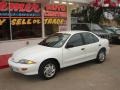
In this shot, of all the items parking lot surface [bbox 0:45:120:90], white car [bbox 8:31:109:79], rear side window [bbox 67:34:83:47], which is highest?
rear side window [bbox 67:34:83:47]

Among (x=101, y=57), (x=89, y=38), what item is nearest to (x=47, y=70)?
(x=89, y=38)

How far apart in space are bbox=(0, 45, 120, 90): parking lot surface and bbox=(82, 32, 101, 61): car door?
52 cm

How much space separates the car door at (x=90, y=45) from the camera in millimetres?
8719

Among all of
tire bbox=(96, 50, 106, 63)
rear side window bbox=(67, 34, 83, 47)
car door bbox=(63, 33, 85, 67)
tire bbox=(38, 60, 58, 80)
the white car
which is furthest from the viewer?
tire bbox=(96, 50, 106, 63)

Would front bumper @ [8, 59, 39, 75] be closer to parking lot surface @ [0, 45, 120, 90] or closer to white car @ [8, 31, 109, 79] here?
white car @ [8, 31, 109, 79]

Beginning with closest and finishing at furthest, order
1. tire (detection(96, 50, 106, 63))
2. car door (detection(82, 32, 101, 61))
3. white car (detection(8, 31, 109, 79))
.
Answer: white car (detection(8, 31, 109, 79))
car door (detection(82, 32, 101, 61))
tire (detection(96, 50, 106, 63))

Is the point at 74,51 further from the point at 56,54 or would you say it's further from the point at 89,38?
the point at 89,38

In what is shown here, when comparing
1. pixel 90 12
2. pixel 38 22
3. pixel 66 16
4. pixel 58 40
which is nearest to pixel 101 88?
pixel 58 40

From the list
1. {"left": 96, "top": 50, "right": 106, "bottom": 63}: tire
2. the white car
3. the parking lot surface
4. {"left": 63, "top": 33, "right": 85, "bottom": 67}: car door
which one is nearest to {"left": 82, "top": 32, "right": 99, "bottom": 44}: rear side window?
the white car

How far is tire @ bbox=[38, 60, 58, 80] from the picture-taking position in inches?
277

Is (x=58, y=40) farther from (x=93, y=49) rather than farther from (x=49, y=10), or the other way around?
(x=49, y=10)

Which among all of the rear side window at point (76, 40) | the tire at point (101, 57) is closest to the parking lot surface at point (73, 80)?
the tire at point (101, 57)

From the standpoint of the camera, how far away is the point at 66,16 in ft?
48.3

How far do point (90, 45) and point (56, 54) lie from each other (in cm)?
200
